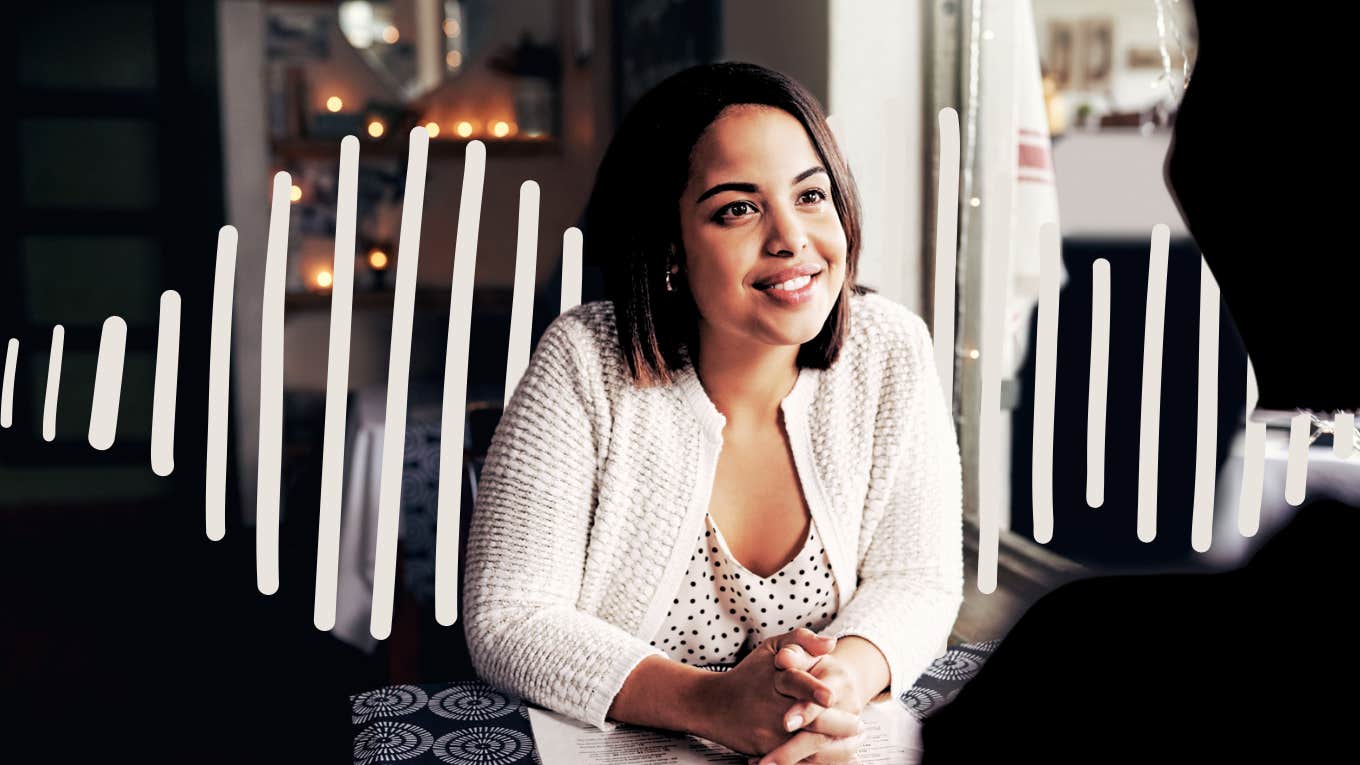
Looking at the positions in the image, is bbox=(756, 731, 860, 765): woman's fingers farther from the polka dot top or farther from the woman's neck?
the woman's neck

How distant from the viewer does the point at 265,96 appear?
4.77 m

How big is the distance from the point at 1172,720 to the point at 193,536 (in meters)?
4.80

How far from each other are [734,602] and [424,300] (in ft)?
12.4

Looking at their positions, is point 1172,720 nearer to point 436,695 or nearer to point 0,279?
point 436,695

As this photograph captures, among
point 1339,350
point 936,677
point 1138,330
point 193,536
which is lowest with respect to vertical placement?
point 193,536

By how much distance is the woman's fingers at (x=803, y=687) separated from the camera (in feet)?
3.09

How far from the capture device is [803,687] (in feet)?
3.10

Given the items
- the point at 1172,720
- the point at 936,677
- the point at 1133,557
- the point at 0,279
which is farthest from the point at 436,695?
the point at 0,279

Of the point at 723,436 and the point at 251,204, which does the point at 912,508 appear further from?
the point at 251,204

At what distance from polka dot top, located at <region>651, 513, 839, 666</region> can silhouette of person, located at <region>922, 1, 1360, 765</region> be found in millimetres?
953

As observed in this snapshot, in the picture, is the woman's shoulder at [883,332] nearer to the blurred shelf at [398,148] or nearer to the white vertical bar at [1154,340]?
the white vertical bar at [1154,340]

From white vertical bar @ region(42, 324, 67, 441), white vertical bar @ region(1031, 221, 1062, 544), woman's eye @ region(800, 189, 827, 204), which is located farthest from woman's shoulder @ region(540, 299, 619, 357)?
white vertical bar @ region(42, 324, 67, 441)

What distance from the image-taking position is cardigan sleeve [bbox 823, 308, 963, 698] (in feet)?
3.91

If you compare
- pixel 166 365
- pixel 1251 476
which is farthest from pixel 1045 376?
pixel 166 365
